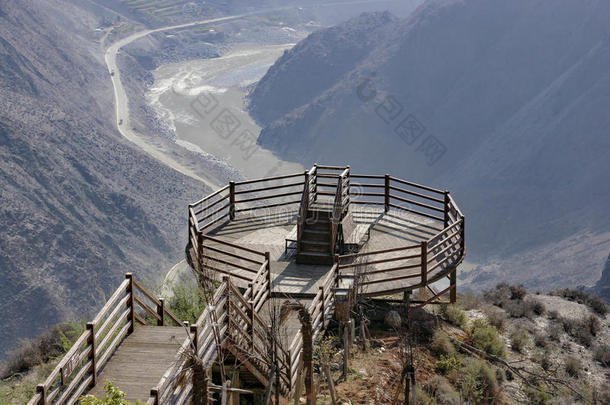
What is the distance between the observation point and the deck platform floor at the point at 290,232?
15.7 meters

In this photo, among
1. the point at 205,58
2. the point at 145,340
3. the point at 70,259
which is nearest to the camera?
the point at 145,340

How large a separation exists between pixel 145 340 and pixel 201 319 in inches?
53.0

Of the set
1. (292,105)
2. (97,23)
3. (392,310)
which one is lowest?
(392,310)

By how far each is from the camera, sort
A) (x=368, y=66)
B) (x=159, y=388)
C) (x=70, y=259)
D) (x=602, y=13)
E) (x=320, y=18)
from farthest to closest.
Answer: (x=320, y=18)
(x=368, y=66)
(x=602, y=13)
(x=70, y=259)
(x=159, y=388)

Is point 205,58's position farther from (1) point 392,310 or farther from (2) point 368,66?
(1) point 392,310

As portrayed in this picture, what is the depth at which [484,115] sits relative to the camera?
81250mm

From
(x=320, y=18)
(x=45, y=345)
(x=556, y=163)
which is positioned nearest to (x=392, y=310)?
(x=45, y=345)

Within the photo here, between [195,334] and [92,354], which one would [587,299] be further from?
[92,354]

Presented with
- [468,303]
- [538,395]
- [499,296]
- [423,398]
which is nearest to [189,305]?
[423,398]

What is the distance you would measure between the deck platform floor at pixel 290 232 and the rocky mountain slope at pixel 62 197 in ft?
83.6

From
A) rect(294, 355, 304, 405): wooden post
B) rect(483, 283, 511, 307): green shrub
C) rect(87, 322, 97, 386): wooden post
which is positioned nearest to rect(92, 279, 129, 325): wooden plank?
rect(87, 322, 97, 386): wooden post

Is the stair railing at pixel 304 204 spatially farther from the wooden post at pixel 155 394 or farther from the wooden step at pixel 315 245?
the wooden post at pixel 155 394

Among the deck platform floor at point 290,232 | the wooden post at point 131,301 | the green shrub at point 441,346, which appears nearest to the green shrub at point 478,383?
the green shrub at point 441,346

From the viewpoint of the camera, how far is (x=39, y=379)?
16.3 meters
